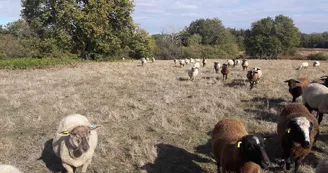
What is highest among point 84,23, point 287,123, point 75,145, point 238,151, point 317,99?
point 84,23

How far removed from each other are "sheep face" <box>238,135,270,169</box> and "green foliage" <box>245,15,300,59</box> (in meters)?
61.9

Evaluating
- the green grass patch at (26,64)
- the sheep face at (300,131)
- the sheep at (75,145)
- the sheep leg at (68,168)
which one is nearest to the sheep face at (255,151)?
the sheep face at (300,131)

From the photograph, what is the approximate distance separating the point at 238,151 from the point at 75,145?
10.7 ft

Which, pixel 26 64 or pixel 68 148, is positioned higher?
pixel 26 64

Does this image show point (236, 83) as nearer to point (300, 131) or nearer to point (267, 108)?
point (267, 108)

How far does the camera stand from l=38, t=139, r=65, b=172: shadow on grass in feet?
21.0

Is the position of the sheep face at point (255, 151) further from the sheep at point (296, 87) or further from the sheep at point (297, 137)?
the sheep at point (296, 87)

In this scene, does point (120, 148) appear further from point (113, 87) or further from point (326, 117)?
point (113, 87)

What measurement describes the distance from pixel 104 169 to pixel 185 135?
271cm


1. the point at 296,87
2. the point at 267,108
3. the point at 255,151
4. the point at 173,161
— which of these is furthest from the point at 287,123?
the point at 296,87

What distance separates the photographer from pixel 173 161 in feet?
21.8

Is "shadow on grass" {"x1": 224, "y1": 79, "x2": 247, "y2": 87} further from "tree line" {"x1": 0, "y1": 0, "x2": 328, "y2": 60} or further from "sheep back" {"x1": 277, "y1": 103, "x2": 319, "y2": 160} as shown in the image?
"tree line" {"x1": 0, "y1": 0, "x2": 328, "y2": 60}

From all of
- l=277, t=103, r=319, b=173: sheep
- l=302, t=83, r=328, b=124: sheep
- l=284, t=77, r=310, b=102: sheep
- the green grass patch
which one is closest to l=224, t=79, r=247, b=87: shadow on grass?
l=284, t=77, r=310, b=102: sheep

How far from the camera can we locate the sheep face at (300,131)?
5448mm
